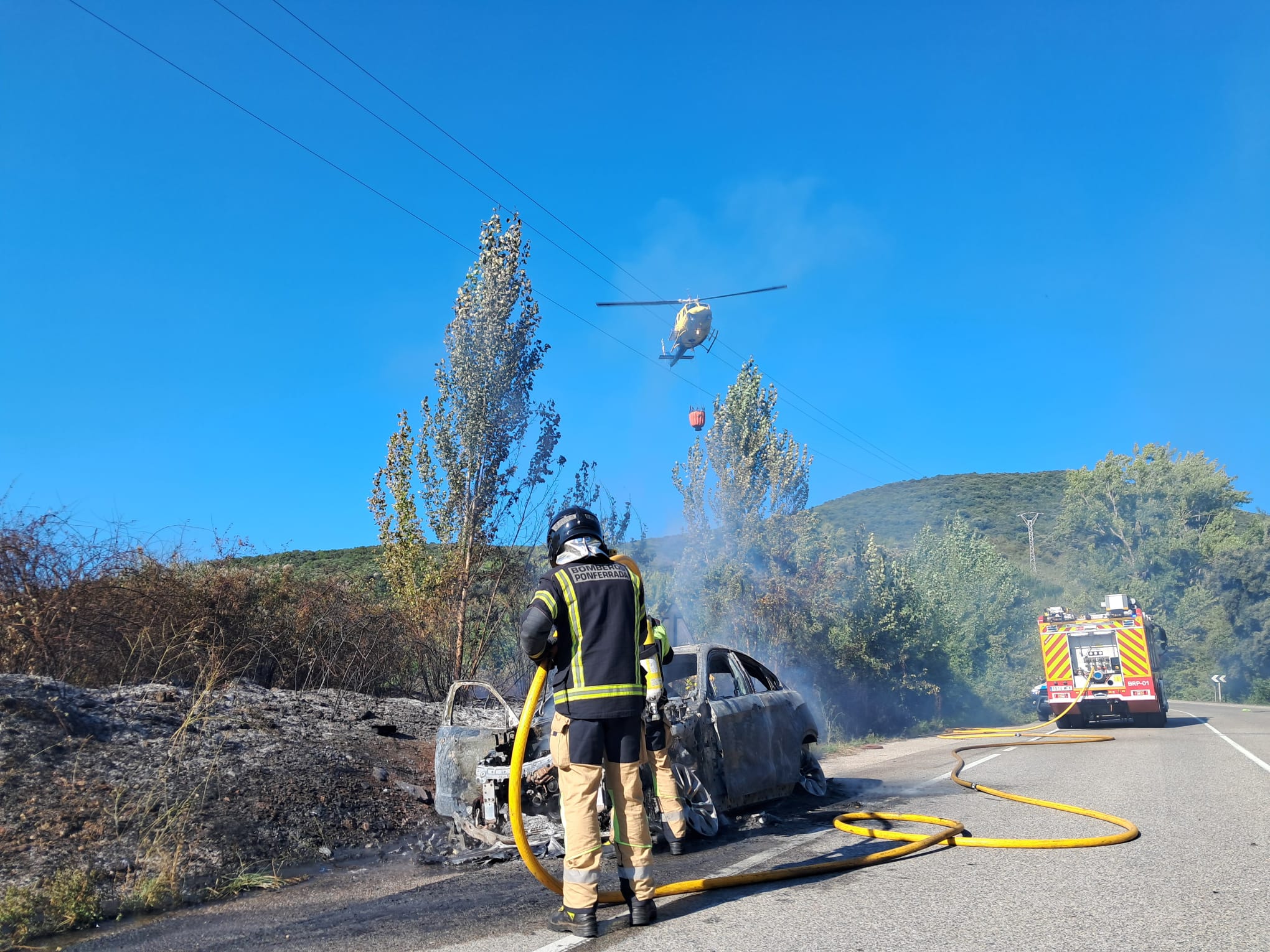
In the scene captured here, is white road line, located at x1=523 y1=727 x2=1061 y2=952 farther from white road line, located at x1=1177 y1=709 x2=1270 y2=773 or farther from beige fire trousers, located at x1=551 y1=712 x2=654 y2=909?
white road line, located at x1=1177 y1=709 x2=1270 y2=773

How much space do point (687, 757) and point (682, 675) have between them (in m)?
1.13

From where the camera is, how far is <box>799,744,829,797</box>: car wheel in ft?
29.1

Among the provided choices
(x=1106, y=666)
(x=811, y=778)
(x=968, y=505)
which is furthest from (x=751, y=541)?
(x=968, y=505)

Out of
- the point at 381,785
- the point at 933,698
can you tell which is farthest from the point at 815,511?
the point at 381,785

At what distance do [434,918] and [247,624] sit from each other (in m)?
8.03

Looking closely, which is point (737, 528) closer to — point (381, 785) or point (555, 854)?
point (381, 785)

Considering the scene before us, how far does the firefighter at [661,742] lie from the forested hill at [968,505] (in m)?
77.0

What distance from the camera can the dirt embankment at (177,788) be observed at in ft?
19.4

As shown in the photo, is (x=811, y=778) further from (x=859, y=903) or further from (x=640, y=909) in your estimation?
(x=640, y=909)

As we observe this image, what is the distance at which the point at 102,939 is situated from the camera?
469 cm

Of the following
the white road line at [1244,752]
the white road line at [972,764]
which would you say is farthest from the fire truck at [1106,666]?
the white road line at [972,764]

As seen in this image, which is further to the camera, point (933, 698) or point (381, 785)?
point (933, 698)

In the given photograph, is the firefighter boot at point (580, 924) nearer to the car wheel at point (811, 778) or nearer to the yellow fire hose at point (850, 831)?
the yellow fire hose at point (850, 831)

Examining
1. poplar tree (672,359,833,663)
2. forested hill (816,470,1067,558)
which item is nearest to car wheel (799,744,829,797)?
poplar tree (672,359,833,663)
